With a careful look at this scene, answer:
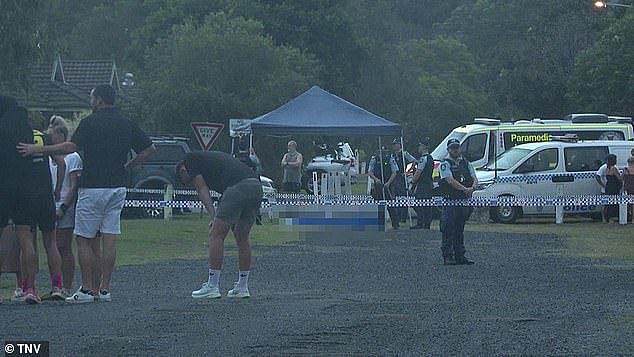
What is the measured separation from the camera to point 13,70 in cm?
2634

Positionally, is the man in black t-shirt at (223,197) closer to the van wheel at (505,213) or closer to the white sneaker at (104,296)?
the white sneaker at (104,296)

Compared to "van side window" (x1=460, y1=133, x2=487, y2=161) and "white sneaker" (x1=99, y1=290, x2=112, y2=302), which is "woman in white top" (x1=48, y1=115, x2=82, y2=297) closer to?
"white sneaker" (x1=99, y1=290, x2=112, y2=302)

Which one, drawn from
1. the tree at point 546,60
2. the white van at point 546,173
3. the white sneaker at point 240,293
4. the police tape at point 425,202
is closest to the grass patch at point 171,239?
the police tape at point 425,202

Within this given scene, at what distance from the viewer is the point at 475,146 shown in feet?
115

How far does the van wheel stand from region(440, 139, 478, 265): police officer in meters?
12.1

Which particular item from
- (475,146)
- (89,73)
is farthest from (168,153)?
(89,73)

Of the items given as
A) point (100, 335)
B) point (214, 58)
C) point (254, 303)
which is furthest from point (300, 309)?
point (214, 58)

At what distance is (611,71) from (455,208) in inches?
1195

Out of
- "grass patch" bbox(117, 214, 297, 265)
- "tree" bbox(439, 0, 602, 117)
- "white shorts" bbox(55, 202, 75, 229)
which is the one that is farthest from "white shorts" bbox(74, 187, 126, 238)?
"tree" bbox(439, 0, 602, 117)

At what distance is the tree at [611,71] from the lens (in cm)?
4812

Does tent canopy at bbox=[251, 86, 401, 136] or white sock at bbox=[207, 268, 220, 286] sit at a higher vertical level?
tent canopy at bbox=[251, 86, 401, 136]

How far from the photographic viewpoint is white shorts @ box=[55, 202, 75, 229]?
1423 centimetres

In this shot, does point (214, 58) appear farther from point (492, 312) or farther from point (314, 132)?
point (492, 312)

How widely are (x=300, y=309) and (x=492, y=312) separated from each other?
5.47 feet
